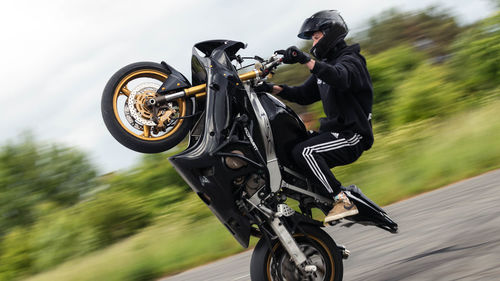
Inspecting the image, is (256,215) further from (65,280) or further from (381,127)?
(381,127)

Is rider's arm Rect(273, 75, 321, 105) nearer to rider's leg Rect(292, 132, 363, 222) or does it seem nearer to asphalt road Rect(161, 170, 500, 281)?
rider's leg Rect(292, 132, 363, 222)

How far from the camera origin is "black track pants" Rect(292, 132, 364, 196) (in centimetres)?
385

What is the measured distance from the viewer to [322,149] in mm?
3889

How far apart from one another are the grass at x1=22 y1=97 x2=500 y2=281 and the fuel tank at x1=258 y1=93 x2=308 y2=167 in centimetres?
338

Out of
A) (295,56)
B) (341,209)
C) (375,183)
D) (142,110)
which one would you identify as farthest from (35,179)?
(295,56)

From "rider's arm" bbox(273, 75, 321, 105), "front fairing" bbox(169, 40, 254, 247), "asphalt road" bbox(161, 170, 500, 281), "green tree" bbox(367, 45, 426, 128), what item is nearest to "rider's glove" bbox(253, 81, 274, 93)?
"rider's arm" bbox(273, 75, 321, 105)

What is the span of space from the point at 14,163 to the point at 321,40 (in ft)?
41.9

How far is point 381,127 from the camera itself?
41.2 ft

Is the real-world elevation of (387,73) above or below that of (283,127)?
below

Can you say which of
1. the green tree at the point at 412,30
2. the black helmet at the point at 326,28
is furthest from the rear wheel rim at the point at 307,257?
the green tree at the point at 412,30

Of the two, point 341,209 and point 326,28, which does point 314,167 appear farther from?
point 326,28

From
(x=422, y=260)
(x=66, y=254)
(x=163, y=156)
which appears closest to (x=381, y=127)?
(x=163, y=156)

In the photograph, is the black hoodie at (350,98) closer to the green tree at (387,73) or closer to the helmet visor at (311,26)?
the helmet visor at (311,26)

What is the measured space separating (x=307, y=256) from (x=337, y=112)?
100 cm
